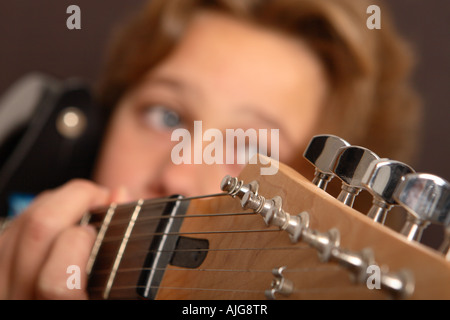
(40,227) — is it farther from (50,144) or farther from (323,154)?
(50,144)

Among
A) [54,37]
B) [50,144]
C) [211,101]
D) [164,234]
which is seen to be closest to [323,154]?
[164,234]

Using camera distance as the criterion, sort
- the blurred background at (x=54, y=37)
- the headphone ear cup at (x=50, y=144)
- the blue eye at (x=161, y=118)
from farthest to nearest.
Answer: the blurred background at (x=54, y=37) → the headphone ear cup at (x=50, y=144) → the blue eye at (x=161, y=118)

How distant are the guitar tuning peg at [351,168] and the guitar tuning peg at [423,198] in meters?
0.04

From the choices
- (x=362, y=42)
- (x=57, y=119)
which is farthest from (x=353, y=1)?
(x=57, y=119)

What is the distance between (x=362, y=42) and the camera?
775mm

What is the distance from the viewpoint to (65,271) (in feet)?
1.44

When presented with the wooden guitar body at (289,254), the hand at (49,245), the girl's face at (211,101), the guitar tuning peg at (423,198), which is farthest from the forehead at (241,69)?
the guitar tuning peg at (423,198)

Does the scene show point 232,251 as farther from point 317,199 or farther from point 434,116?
point 434,116

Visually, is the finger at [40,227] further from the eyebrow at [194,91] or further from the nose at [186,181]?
the eyebrow at [194,91]

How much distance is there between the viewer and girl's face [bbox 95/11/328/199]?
0.65 meters

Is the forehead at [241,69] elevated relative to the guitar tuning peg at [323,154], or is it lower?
elevated

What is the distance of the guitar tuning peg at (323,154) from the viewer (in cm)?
29

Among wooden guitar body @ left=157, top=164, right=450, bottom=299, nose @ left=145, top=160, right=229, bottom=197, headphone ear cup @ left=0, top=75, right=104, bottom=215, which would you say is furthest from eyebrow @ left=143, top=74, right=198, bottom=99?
wooden guitar body @ left=157, top=164, right=450, bottom=299

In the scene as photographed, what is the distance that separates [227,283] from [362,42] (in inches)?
22.7
